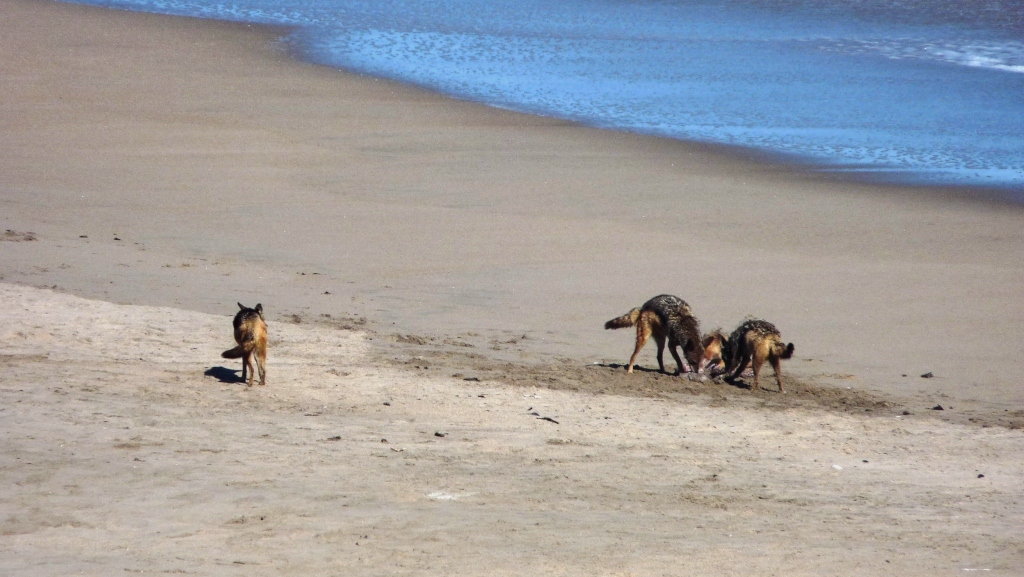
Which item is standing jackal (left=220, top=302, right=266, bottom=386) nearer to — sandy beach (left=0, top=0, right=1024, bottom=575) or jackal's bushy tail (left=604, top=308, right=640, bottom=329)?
sandy beach (left=0, top=0, right=1024, bottom=575)

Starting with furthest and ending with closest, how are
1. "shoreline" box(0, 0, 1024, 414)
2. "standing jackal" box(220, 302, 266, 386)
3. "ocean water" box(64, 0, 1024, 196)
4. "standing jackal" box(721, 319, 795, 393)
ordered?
1. "ocean water" box(64, 0, 1024, 196)
2. "shoreline" box(0, 0, 1024, 414)
3. "standing jackal" box(721, 319, 795, 393)
4. "standing jackal" box(220, 302, 266, 386)

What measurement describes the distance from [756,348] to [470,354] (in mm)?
2551

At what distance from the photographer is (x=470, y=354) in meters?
10.5

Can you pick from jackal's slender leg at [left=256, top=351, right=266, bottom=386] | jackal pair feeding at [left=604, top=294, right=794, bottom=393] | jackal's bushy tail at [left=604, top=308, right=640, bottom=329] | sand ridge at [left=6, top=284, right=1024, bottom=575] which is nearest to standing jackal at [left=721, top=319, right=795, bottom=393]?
jackal pair feeding at [left=604, top=294, right=794, bottom=393]

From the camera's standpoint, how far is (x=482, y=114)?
75.0ft

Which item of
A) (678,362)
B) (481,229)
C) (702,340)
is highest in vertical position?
(481,229)

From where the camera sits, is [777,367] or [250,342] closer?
[250,342]

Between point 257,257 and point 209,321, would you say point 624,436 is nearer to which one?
point 209,321

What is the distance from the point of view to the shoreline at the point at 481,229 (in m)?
11.7

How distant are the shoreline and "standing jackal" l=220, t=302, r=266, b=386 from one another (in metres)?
2.43

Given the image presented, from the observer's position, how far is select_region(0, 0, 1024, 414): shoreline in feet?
38.3

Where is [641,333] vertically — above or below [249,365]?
above

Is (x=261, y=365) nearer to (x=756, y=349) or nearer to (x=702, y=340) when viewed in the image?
(x=702, y=340)

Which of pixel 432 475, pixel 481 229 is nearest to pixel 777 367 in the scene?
pixel 432 475
